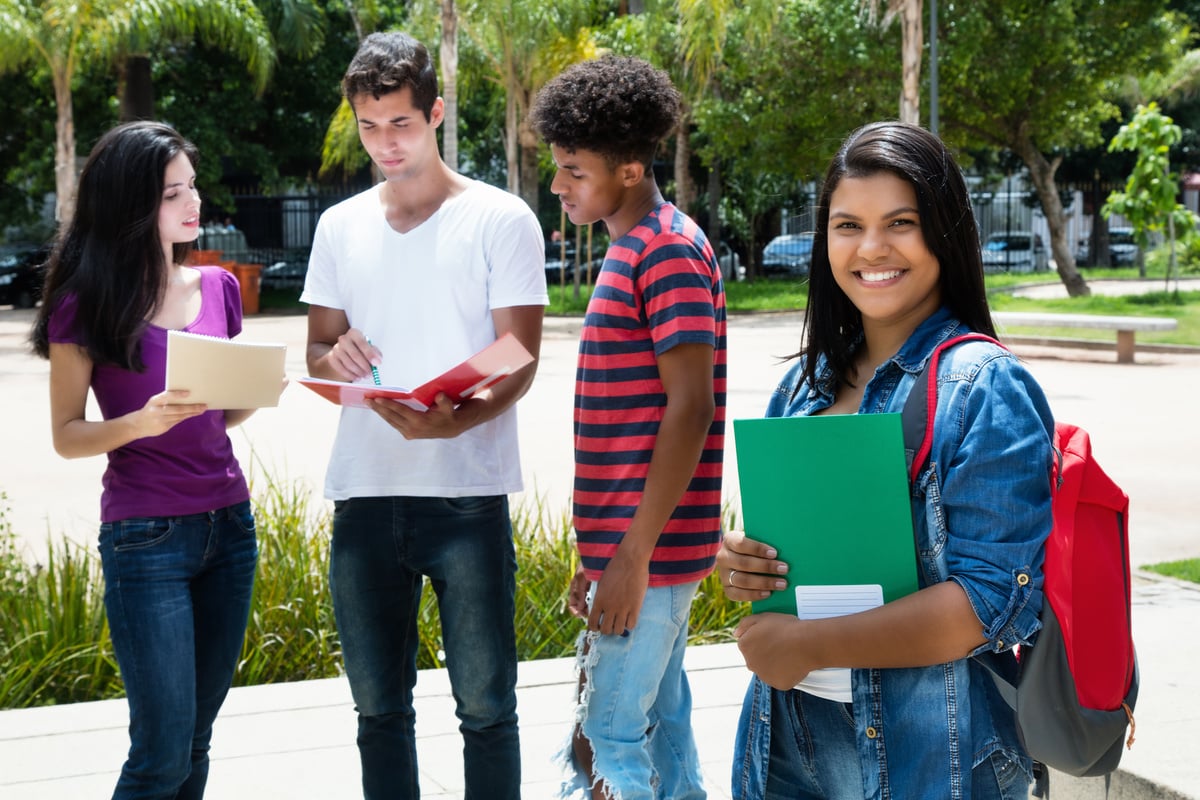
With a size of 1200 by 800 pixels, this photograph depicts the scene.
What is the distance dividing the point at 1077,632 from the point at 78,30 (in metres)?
23.4

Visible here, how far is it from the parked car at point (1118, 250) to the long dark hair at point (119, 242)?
42205 mm

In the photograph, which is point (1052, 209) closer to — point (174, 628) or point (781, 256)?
point (781, 256)

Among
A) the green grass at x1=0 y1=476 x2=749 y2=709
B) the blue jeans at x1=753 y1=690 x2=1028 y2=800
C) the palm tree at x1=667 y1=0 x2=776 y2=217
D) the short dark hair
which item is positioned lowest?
the green grass at x1=0 y1=476 x2=749 y2=709

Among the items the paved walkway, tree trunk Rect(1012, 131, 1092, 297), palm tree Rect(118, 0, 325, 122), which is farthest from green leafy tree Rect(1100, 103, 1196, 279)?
palm tree Rect(118, 0, 325, 122)

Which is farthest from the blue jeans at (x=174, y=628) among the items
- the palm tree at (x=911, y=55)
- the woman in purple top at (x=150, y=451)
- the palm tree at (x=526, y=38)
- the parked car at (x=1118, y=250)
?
the parked car at (x=1118, y=250)

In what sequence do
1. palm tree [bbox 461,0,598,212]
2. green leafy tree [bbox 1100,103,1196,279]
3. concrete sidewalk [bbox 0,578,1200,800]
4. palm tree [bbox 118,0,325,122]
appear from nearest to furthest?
concrete sidewalk [bbox 0,578,1200,800]
palm tree [bbox 461,0,598,212]
green leafy tree [bbox 1100,103,1196,279]
palm tree [bbox 118,0,325,122]

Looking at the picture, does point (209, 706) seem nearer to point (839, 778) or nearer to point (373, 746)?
point (373, 746)

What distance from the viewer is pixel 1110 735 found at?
5.91ft

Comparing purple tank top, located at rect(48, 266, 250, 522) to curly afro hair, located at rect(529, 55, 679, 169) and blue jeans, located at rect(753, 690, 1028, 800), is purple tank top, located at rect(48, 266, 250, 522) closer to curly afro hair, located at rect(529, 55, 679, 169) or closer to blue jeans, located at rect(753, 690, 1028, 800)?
curly afro hair, located at rect(529, 55, 679, 169)

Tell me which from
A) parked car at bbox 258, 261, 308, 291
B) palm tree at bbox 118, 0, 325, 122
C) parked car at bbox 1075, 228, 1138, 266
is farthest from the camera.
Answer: parked car at bbox 1075, 228, 1138, 266

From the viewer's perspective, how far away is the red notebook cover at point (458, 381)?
271 centimetres

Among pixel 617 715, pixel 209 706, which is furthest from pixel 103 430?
pixel 617 715

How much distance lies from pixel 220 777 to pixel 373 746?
1049mm

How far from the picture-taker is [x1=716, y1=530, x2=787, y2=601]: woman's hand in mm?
1891
